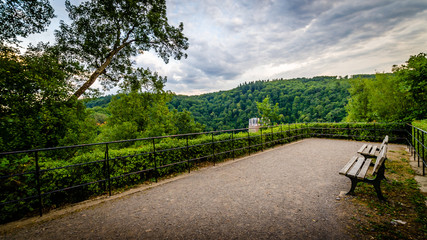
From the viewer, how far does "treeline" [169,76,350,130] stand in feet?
134

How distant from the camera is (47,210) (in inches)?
133

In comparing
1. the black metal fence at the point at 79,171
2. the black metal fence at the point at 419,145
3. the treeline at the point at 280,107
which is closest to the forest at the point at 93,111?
the black metal fence at the point at 79,171

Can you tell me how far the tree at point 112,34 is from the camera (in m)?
9.02

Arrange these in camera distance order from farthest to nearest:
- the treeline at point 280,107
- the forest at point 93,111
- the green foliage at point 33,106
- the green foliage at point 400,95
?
the treeline at point 280,107, the green foliage at point 400,95, the green foliage at point 33,106, the forest at point 93,111

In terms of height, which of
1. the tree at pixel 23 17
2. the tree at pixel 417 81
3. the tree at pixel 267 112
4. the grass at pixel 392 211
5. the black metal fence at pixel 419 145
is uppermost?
the tree at pixel 23 17

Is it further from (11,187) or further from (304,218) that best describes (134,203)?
(304,218)

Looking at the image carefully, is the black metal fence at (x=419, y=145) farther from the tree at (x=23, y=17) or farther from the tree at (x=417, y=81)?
the tree at (x=23, y=17)

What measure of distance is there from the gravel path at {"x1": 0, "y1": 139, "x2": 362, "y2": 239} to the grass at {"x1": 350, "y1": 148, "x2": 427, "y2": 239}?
32 cm

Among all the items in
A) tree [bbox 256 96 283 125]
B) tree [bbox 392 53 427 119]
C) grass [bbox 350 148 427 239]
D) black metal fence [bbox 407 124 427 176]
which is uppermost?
tree [bbox 392 53 427 119]

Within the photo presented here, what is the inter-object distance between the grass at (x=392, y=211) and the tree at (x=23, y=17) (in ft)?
40.6

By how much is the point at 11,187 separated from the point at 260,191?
508 cm

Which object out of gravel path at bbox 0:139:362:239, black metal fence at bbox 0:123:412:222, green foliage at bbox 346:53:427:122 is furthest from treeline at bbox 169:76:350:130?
gravel path at bbox 0:139:362:239

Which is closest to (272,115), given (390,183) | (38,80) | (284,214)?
(390,183)

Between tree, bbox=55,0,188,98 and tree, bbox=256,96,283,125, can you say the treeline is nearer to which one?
tree, bbox=256,96,283,125
